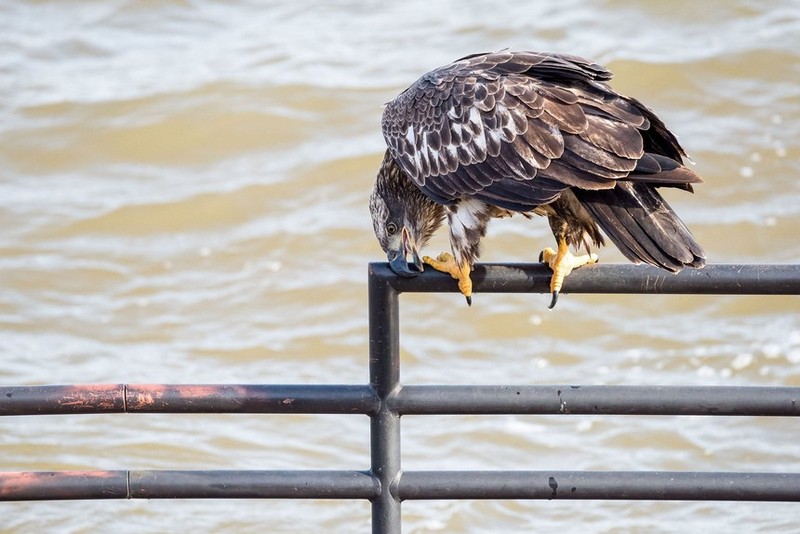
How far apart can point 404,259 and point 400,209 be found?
1.14 m

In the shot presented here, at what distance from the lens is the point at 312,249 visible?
7.77 meters

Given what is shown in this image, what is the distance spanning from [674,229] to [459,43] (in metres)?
7.05

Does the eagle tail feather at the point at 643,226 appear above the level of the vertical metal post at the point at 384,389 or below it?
above

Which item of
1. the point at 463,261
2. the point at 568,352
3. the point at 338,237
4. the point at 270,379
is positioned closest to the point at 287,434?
the point at 270,379

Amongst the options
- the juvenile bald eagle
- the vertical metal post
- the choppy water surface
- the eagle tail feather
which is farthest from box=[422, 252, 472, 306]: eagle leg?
the choppy water surface

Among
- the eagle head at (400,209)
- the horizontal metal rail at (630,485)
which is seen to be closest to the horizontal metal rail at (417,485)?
the horizontal metal rail at (630,485)

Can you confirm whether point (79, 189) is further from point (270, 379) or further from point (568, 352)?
point (568, 352)

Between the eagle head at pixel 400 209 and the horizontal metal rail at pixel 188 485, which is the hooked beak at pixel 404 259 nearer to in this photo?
the eagle head at pixel 400 209

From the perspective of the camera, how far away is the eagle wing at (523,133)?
306 cm

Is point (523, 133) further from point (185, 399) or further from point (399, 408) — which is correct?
point (185, 399)

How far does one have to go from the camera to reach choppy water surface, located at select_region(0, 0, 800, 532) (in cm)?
548

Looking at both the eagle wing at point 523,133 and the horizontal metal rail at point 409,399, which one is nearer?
the horizontal metal rail at point 409,399

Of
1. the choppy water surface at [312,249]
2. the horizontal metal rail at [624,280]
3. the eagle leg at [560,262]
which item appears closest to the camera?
the horizontal metal rail at [624,280]

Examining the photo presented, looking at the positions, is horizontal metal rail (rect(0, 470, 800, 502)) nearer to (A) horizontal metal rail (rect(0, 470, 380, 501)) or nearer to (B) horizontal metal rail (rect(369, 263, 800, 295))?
(A) horizontal metal rail (rect(0, 470, 380, 501))
